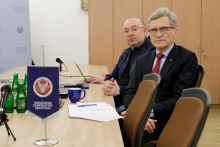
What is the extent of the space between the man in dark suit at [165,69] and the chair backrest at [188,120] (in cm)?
70

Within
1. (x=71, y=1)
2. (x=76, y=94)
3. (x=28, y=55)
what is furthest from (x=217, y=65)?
(x=76, y=94)

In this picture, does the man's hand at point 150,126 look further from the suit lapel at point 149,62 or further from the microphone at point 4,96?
the microphone at point 4,96

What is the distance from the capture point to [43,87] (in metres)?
1.10

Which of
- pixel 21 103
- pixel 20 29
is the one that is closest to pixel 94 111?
pixel 21 103

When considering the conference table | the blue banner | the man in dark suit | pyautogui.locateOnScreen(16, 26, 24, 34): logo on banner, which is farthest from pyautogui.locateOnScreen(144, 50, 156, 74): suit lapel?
pyautogui.locateOnScreen(16, 26, 24, 34): logo on banner

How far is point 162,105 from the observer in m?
1.88

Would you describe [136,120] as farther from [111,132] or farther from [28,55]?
[28,55]

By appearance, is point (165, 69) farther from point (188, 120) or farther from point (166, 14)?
point (188, 120)

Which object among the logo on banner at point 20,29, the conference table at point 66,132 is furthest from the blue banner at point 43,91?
the logo on banner at point 20,29

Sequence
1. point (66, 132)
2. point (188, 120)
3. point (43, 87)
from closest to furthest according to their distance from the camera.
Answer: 1. point (188, 120)
2. point (43, 87)
3. point (66, 132)

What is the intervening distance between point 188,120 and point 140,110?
1.54 ft

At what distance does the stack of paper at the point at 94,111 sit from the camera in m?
1.48

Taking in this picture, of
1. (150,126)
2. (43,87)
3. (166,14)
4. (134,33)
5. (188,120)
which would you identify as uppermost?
(166,14)

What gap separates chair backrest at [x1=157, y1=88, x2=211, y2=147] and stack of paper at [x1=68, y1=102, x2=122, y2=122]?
0.39 metres
